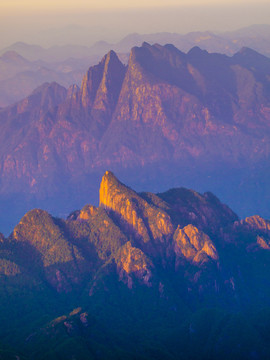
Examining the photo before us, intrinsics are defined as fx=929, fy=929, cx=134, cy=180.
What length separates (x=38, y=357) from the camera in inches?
6890

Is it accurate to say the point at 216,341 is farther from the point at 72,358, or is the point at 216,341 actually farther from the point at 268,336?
the point at 72,358

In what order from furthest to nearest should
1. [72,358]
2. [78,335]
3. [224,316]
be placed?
[224,316] → [78,335] → [72,358]

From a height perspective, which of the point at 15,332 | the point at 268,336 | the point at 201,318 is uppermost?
the point at 15,332

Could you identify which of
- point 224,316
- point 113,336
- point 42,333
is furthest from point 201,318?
point 42,333

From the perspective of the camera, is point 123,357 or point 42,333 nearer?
point 123,357

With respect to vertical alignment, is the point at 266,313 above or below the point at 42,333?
below

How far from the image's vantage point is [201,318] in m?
198

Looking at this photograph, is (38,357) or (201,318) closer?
(38,357)

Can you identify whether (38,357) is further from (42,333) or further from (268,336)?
(268,336)

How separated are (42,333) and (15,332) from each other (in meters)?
10.3

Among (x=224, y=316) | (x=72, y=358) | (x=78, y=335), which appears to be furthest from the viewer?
(x=224, y=316)

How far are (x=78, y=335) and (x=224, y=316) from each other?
32.7m

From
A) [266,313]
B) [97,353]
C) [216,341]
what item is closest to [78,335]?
[97,353]

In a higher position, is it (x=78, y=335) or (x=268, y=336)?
(x=78, y=335)
